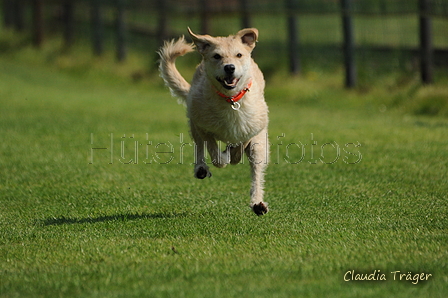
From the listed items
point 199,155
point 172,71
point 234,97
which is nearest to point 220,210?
point 199,155

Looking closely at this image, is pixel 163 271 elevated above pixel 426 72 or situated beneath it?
situated beneath

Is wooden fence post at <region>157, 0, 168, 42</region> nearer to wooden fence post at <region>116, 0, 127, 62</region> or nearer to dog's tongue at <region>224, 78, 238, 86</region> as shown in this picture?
wooden fence post at <region>116, 0, 127, 62</region>

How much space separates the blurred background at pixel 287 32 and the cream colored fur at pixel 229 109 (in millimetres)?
8667

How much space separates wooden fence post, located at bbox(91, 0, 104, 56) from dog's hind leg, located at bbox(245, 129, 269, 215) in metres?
20.5

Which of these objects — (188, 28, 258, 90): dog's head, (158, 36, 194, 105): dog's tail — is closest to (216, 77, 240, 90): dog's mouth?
(188, 28, 258, 90): dog's head

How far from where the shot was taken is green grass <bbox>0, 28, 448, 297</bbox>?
4.55 m

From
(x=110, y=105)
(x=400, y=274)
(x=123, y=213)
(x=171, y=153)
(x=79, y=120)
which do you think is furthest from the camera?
(x=110, y=105)

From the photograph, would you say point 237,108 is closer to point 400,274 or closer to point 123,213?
point 123,213

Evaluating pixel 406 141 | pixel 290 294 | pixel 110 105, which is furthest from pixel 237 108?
pixel 110 105

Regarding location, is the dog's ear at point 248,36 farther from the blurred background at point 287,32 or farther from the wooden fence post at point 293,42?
the wooden fence post at point 293,42

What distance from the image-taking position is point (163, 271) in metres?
4.73

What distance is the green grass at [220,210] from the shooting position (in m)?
4.55

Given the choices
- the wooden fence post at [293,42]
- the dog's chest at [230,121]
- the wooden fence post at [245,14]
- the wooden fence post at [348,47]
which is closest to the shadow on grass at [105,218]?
the dog's chest at [230,121]

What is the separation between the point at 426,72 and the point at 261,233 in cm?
1042
